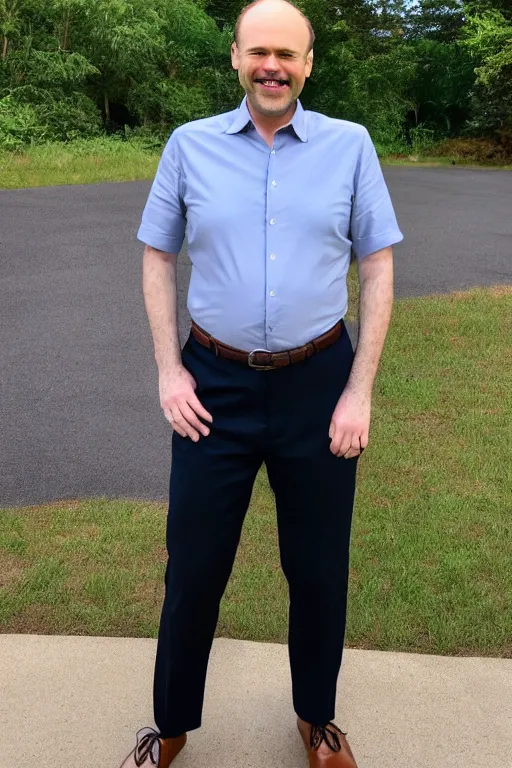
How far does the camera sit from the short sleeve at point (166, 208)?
6.73 feet

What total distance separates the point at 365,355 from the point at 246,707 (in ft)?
4.21

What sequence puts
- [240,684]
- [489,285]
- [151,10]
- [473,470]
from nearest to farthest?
1. [240,684]
2. [473,470]
3. [489,285]
4. [151,10]

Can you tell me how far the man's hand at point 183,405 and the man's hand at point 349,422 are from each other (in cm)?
32

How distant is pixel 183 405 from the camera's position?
210cm

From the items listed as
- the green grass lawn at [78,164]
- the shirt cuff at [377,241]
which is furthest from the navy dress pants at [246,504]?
the green grass lawn at [78,164]

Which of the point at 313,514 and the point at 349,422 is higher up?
the point at 349,422

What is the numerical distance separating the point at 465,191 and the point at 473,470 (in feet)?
39.8

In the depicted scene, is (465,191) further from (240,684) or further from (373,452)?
(240,684)

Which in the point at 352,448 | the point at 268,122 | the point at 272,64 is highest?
the point at 272,64

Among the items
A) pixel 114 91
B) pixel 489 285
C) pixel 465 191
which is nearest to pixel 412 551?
pixel 489 285

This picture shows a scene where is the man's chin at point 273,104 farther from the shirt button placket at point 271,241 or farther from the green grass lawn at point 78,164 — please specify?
the green grass lawn at point 78,164

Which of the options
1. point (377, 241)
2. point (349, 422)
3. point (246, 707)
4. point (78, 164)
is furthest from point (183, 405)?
point (78, 164)

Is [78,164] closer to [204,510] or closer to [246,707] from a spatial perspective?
[246,707]

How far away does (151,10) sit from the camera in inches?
966
